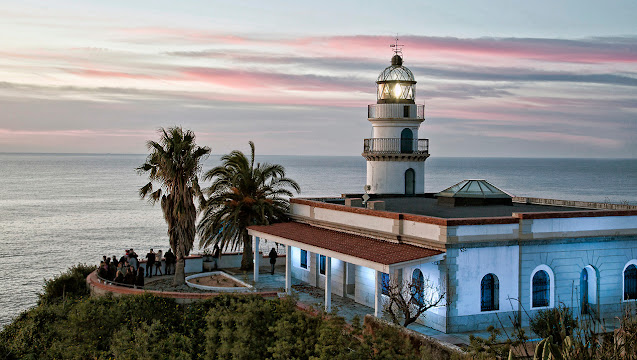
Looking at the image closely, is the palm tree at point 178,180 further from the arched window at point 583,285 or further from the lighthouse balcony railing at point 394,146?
the arched window at point 583,285

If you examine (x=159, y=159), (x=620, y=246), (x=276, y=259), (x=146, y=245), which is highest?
(x=159, y=159)

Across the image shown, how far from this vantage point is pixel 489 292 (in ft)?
72.7

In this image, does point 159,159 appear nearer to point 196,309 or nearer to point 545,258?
point 196,309

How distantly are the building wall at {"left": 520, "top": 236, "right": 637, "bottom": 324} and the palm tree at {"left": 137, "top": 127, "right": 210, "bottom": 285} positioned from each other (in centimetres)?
1391

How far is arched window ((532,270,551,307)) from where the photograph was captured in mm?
22562

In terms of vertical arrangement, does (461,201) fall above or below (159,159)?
below

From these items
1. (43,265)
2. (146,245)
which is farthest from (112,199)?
(43,265)

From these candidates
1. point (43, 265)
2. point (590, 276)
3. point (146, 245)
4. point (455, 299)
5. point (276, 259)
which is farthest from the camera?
point (146, 245)

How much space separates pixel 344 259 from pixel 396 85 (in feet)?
54.4

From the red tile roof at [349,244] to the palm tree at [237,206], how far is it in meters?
1.27

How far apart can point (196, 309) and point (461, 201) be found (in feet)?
39.9

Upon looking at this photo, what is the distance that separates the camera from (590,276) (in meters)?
23.5

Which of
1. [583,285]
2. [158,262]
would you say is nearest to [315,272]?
[158,262]

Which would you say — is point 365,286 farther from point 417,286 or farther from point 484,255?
point 484,255
